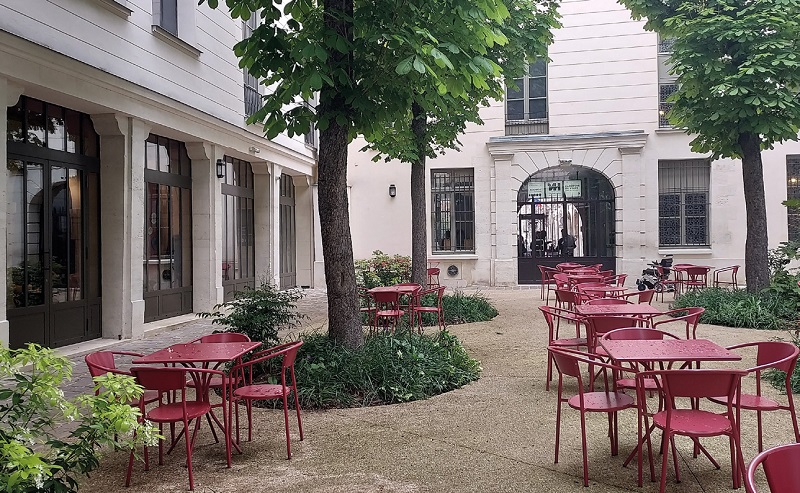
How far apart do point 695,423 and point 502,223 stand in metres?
15.5

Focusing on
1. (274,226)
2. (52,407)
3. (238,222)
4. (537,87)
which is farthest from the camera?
(537,87)

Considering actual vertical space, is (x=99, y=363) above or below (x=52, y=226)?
below

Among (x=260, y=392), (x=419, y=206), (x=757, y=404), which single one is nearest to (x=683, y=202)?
(x=419, y=206)

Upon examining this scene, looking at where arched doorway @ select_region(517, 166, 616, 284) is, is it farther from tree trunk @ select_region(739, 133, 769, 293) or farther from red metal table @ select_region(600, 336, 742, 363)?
red metal table @ select_region(600, 336, 742, 363)

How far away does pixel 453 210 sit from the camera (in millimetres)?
19312

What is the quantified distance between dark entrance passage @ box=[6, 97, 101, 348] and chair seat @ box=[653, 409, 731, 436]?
734cm

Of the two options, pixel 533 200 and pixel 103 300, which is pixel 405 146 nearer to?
pixel 103 300

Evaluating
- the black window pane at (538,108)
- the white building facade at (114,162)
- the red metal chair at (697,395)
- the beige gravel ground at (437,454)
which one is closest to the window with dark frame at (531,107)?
the black window pane at (538,108)

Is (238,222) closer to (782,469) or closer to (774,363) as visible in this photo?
(774,363)

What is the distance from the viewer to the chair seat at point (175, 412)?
4.04m

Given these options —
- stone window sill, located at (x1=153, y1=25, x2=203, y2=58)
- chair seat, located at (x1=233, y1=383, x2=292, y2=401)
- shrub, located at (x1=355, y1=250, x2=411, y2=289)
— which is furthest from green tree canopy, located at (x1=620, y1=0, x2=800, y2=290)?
chair seat, located at (x1=233, y1=383, x2=292, y2=401)

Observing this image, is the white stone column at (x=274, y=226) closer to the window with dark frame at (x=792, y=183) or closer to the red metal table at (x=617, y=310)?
the red metal table at (x=617, y=310)

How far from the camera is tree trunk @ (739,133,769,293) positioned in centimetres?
1153

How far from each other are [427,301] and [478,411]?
6.29 m
